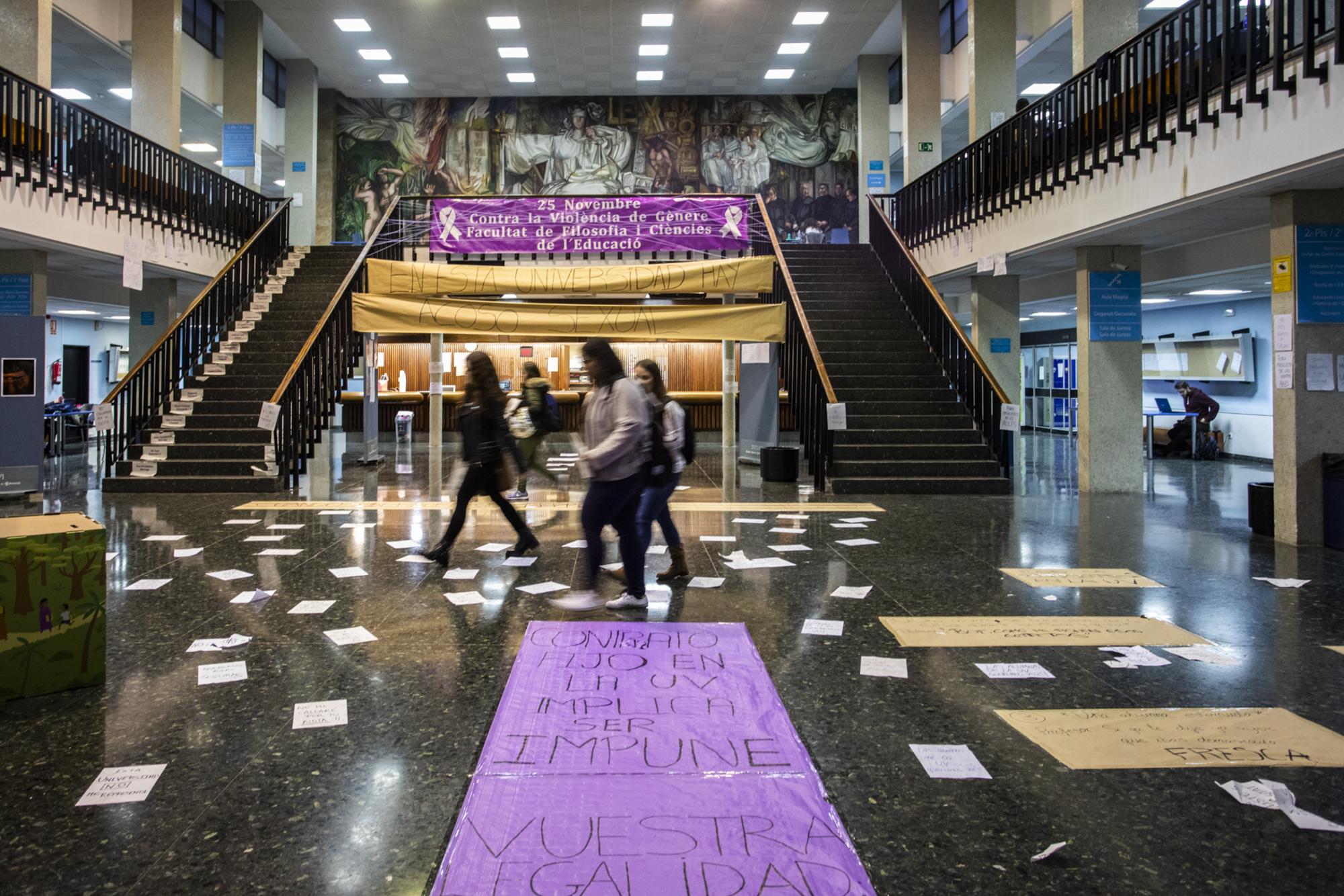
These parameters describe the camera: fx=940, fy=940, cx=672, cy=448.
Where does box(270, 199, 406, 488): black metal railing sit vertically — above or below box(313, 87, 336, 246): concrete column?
below

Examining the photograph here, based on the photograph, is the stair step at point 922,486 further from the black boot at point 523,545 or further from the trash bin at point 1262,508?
the black boot at point 523,545

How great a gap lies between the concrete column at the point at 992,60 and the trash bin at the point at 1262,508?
28.3ft

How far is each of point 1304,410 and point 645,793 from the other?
7645 millimetres

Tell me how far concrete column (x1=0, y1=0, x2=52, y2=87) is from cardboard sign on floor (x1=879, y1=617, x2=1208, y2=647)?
40.8 feet

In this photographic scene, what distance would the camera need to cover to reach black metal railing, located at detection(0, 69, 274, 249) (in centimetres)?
1074

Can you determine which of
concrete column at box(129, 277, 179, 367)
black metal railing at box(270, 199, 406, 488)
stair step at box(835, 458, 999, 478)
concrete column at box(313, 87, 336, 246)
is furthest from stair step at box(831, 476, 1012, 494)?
concrete column at box(313, 87, 336, 246)

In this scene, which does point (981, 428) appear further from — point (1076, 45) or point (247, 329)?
point (247, 329)

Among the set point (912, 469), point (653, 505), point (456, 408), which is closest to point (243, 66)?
point (456, 408)

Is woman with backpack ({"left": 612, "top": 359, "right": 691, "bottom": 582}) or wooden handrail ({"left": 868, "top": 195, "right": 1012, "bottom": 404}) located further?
wooden handrail ({"left": 868, "top": 195, "right": 1012, "bottom": 404})

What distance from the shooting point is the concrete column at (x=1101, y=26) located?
→ 1105 centimetres

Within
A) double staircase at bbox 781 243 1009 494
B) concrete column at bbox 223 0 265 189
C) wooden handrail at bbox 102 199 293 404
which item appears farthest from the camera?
concrete column at bbox 223 0 265 189

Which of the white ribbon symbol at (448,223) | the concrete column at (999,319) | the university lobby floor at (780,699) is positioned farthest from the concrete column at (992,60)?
the university lobby floor at (780,699)

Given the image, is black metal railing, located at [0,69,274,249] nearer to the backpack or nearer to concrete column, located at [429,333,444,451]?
concrete column, located at [429,333,444,451]

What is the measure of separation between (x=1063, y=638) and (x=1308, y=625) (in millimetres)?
1549
